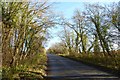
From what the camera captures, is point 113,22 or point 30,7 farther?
point 113,22

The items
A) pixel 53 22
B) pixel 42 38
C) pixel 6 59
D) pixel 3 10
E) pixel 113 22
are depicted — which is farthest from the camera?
pixel 42 38

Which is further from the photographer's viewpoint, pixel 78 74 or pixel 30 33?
pixel 30 33

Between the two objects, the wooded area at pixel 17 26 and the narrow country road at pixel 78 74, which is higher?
the wooded area at pixel 17 26

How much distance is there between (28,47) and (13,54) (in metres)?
11.9

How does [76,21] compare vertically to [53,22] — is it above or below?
above

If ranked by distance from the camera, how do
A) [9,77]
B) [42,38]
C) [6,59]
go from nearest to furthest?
1. [9,77]
2. [6,59]
3. [42,38]

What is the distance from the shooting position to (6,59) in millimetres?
22344

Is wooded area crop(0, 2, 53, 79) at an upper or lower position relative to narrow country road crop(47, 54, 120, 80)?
upper

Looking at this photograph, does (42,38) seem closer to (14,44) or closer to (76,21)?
(14,44)

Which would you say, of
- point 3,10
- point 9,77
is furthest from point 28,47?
point 9,77

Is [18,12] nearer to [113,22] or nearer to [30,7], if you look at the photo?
[30,7]

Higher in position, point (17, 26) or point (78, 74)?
point (17, 26)

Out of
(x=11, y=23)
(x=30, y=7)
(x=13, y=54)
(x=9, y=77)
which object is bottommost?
(x=9, y=77)

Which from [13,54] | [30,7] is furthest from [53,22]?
[13,54]
